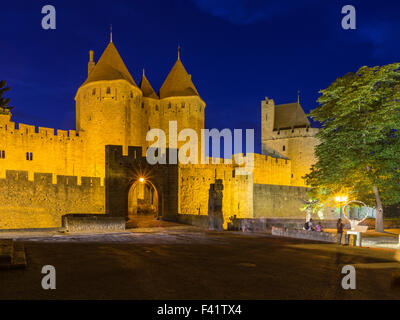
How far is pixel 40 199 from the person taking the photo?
1947 cm

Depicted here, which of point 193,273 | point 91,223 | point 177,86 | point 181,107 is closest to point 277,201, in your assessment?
point 181,107

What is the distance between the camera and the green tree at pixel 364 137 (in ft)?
49.5

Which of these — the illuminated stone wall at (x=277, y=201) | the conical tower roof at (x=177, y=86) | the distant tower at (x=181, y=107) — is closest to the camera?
the illuminated stone wall at (x=277, y=201)

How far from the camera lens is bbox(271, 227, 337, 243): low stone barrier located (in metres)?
13.3

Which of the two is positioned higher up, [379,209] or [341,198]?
[341,198]

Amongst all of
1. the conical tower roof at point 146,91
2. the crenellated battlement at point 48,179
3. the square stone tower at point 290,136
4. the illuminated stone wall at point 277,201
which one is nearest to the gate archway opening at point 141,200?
the crenellated battlement at point 48,179

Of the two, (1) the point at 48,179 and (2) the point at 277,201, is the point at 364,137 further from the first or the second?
(2) the point at 277,201

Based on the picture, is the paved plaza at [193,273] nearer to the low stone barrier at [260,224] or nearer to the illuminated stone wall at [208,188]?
the low stone barrier at [260,224]

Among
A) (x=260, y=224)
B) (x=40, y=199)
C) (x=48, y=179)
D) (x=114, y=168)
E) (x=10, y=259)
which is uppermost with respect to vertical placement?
(x=114, y=168)

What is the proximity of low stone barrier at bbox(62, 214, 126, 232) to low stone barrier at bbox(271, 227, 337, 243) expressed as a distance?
7.43 meters

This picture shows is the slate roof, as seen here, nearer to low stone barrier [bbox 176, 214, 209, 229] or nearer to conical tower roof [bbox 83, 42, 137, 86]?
conical tower roof [bbox 83, 42, 137, 86]

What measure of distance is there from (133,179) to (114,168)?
4.48 ft

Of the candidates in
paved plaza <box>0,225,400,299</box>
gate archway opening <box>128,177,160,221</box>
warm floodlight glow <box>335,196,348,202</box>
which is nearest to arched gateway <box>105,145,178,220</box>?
gate archway opening <box>128,177,160,221</box>

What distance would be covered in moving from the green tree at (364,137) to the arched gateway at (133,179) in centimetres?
893
